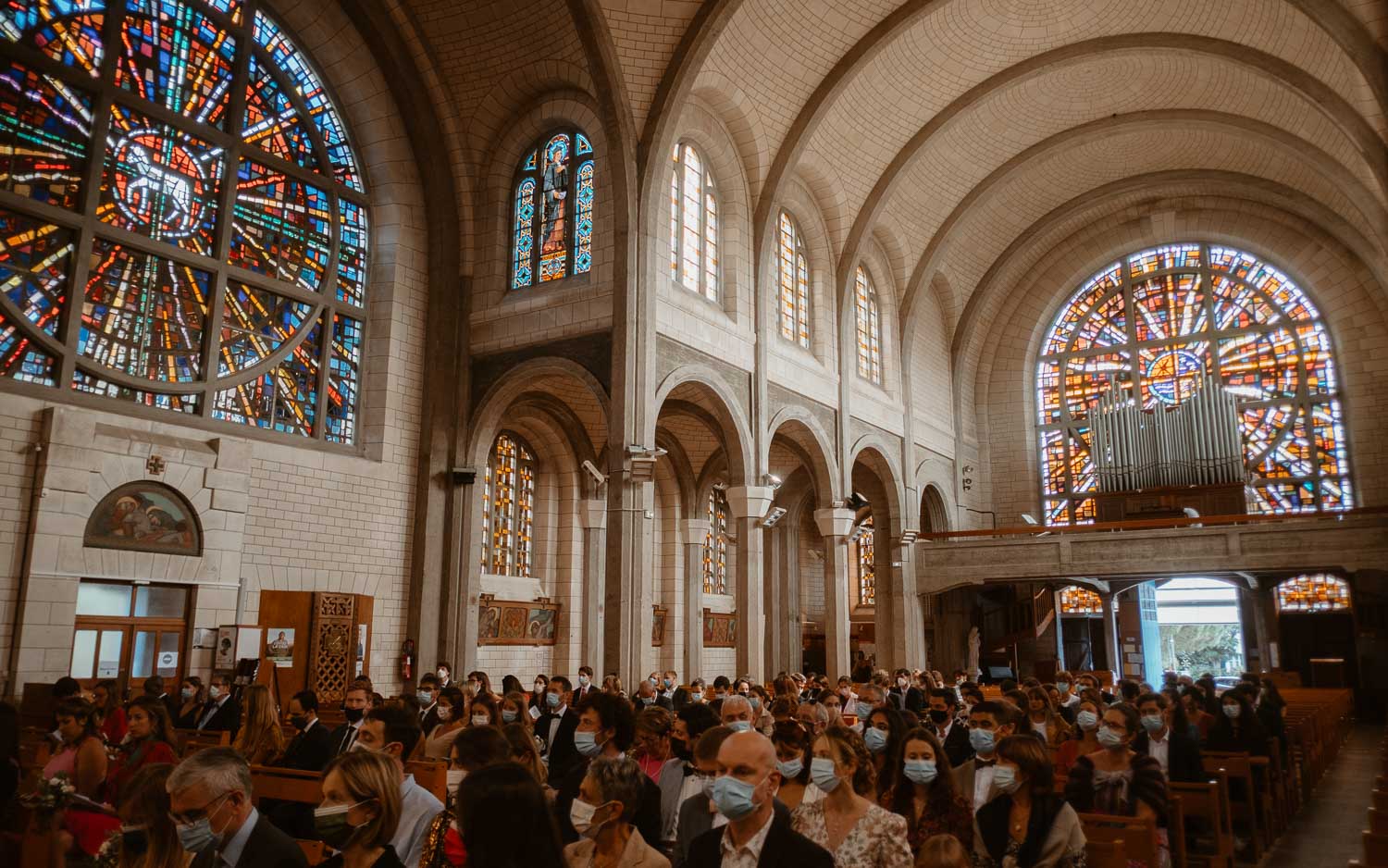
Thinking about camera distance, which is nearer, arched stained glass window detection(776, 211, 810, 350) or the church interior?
the church interior

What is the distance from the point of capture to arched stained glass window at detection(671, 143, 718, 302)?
15391mm

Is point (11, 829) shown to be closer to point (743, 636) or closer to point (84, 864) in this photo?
point (84, 864)

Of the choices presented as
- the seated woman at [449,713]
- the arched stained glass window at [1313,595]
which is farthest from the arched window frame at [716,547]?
the seated woman at [449,713]

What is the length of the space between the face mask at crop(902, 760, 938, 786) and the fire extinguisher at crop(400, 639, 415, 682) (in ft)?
36.0

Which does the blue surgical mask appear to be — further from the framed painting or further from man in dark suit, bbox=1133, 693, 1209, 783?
the framed painting

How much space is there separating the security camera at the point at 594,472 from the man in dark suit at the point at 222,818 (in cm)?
1396

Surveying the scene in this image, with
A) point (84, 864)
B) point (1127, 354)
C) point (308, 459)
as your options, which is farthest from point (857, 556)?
point (84, 864)

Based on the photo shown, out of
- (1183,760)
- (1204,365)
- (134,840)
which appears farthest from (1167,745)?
(1204,365)

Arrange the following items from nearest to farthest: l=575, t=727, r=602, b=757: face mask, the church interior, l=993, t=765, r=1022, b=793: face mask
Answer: l=993, t=765, r=1022, b=793: face mask < l=575, t=727, r=602, b=757: face mask < the church interior

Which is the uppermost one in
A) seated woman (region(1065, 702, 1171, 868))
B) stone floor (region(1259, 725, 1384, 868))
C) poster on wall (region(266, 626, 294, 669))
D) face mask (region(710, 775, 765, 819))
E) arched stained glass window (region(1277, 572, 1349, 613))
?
arched stained glass window (region(1277, 572, 1349, 613))

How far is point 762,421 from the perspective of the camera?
16.1 metres

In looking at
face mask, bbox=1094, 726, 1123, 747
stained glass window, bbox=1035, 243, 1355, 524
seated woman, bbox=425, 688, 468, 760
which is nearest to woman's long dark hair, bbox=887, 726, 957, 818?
face mask, bbox=1094, 726, 1123, 747

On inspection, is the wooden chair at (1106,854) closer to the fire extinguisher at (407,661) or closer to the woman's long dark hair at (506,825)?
the woman's long dark hair at (506,825)

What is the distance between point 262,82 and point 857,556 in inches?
712
